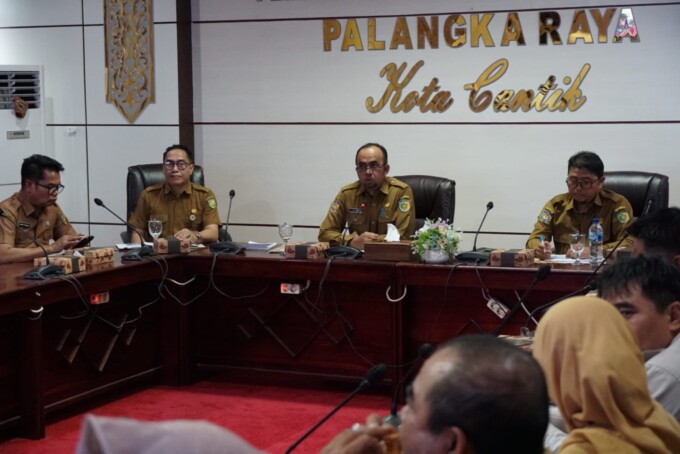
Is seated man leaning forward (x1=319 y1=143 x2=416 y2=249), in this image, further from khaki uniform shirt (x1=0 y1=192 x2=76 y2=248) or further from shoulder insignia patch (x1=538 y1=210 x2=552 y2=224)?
khaki uniform shirt (x1=0 y1=192 x2=76 y2=248)

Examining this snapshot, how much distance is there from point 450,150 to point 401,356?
198 centimetres

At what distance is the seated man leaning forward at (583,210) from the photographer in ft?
16.7

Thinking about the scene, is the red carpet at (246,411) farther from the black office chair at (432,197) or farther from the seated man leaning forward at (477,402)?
the seated man leaning forward at (477,402)

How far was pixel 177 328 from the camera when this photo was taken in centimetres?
518

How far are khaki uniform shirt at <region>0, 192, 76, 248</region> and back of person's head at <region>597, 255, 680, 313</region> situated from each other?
3.75m

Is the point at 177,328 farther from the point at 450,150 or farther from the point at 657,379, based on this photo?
the point at 657,379

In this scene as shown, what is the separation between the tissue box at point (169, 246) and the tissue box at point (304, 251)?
600 millimetres

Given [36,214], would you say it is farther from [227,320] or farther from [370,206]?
[370,206]

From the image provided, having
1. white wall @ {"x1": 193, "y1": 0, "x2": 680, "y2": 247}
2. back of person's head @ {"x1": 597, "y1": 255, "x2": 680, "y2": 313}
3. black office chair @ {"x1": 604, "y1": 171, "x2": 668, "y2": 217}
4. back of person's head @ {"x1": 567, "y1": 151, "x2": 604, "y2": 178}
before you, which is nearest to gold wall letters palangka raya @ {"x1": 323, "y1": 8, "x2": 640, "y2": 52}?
white wall @ {"x1": 193, "y1": 0, "x2": 680, "y2": 247}

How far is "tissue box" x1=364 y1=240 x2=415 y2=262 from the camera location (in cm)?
482

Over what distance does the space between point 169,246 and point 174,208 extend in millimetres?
771

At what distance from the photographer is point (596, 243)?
4688mm

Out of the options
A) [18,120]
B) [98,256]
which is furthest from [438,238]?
[18,120]

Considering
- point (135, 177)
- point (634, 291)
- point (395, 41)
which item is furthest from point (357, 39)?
point (634, 291)
